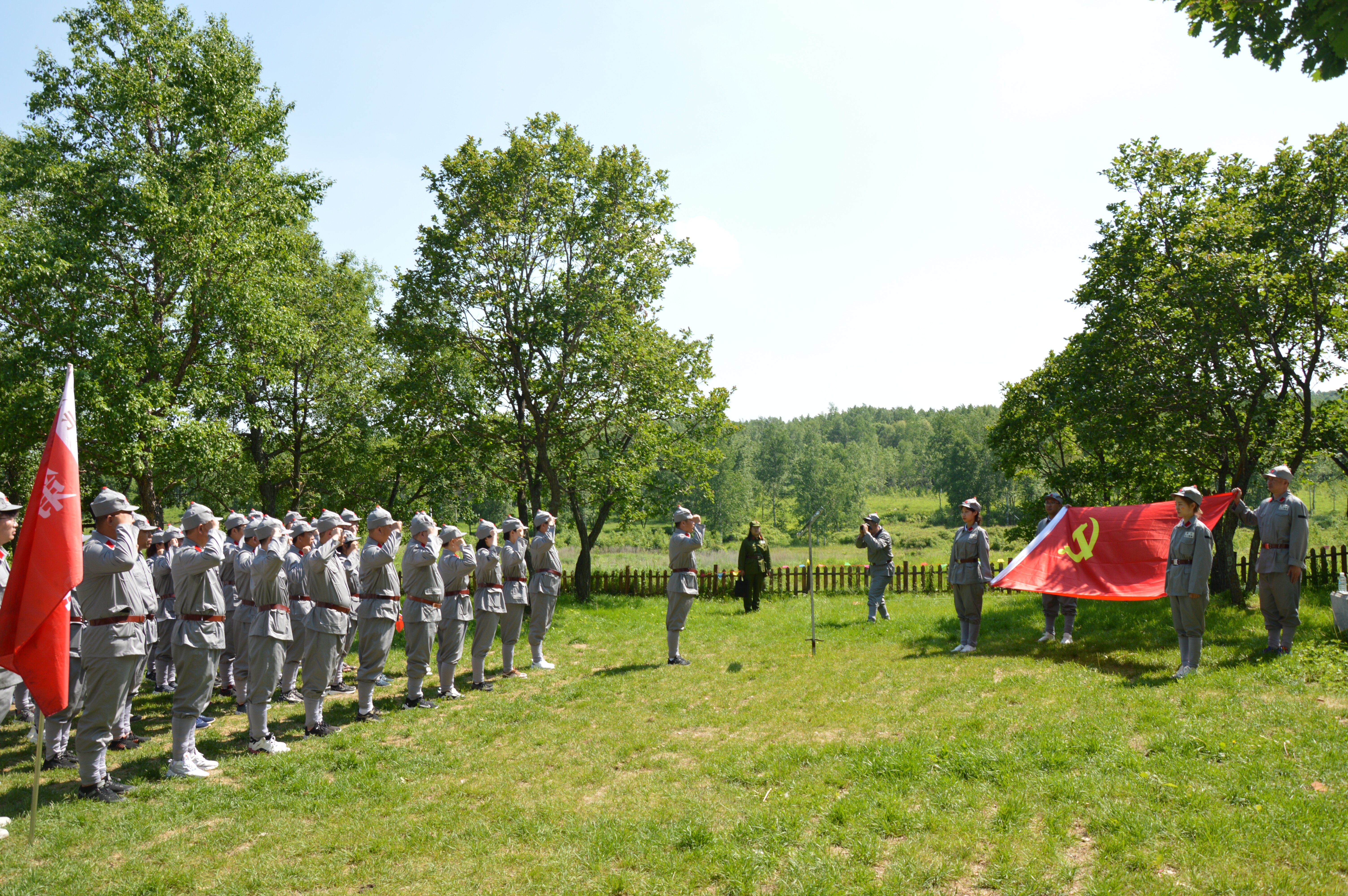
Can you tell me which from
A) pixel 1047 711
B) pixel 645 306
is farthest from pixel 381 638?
pixel 645 306

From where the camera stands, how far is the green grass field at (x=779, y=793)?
5141mm

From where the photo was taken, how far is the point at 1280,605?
945cm

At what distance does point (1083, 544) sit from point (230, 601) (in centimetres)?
1278

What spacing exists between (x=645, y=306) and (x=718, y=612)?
987 cm

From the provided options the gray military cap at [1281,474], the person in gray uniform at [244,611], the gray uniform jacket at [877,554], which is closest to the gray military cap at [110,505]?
the person in gray uniform at [244,611]

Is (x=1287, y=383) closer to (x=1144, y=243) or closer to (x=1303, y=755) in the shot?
(x=1144, y=243)

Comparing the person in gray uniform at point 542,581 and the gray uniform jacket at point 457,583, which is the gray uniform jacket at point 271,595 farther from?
the person in gray uniform at point 542,581

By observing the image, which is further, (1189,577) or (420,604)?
(420,604)

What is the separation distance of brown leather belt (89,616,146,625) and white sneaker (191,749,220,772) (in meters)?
1.58

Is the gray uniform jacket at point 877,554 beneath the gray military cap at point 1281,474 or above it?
beneath

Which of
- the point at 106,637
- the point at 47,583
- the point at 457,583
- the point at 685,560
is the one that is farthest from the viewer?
the point at 685,560

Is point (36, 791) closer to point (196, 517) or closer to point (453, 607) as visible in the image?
point (196, 517)

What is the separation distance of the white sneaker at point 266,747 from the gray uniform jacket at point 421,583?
2252mm

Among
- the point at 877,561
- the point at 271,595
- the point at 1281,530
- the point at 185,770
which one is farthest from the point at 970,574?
the point at 185,770
